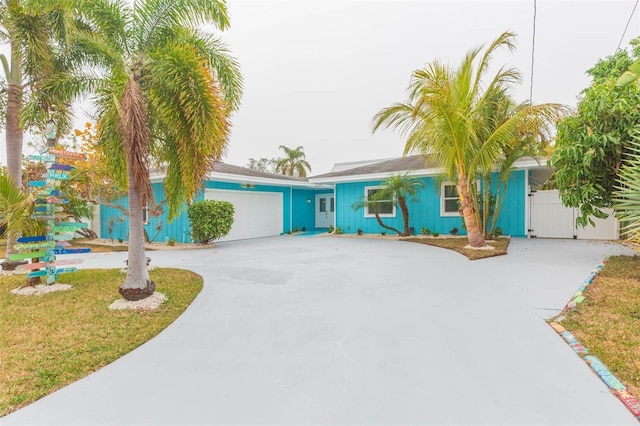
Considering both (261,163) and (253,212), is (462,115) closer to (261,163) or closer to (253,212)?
(253,212)

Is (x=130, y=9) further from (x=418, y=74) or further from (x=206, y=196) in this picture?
(x=206, y=196)

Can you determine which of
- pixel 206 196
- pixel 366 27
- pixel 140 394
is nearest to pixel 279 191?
pixel 206 196

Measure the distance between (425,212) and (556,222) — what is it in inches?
169

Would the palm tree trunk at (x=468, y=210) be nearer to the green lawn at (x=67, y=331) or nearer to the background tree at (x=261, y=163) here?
the green lawn at (x=67, y=331)

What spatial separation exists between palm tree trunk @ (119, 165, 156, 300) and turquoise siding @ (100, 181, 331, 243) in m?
6.84

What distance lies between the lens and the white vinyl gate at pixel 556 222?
33.8 feet

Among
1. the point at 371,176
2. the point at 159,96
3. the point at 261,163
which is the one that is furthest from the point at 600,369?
the point at 261,163

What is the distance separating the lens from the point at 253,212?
46.1 feet

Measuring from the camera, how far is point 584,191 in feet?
19.9

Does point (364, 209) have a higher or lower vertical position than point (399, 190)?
lower

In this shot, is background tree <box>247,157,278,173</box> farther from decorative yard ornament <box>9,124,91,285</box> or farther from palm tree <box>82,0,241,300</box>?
palm tree <box>82,0,241,300</box>

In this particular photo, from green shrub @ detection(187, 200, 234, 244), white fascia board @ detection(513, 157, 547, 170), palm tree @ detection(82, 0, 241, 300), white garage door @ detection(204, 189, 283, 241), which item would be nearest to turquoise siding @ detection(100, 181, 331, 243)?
white garage door @ detection(204, 189, 283, 241)

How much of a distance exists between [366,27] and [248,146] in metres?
19.6

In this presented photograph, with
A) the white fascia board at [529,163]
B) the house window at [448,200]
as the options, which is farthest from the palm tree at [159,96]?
the white fascia board at [529,163]
